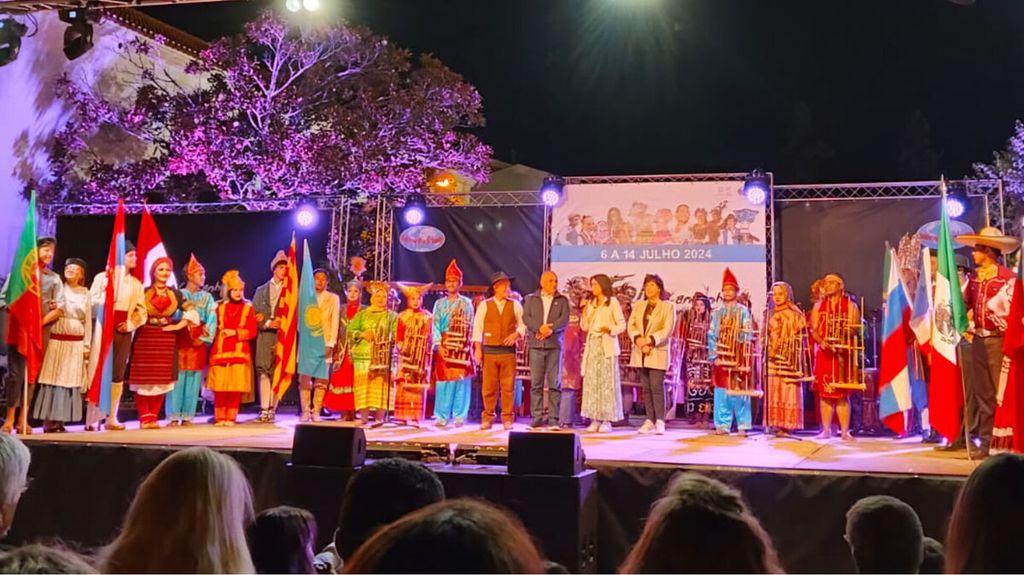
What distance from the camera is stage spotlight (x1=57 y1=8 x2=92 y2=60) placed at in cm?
746

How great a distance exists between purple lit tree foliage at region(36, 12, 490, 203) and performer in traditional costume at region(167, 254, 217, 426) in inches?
154

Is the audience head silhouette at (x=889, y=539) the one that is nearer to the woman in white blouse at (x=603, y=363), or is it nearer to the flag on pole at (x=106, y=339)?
the woman in white blouse at (x=603, y=363)

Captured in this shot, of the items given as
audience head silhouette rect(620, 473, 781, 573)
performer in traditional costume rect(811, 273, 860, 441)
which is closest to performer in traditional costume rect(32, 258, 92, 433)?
performer in traditional costume rect(811, 273, 860, 441)

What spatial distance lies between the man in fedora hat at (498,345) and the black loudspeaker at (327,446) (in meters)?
3.64

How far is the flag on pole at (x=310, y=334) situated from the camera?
834cm

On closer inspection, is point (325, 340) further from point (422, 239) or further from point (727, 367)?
point (727, 367)

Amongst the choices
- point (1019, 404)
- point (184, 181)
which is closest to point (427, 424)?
point (1019, 404)

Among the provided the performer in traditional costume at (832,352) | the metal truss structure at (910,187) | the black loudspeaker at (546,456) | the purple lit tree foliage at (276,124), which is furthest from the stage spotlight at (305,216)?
the black loudspeaker at (546,456)

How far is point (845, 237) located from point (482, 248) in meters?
4.11

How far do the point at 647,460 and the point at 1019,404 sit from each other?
2.40 meters

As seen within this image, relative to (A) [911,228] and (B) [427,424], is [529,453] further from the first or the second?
(A) [911,228]

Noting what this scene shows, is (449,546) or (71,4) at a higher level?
(71,4)

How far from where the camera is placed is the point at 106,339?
24.2ft

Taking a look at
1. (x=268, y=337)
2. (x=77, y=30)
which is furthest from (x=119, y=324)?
(x=77, y=30)
